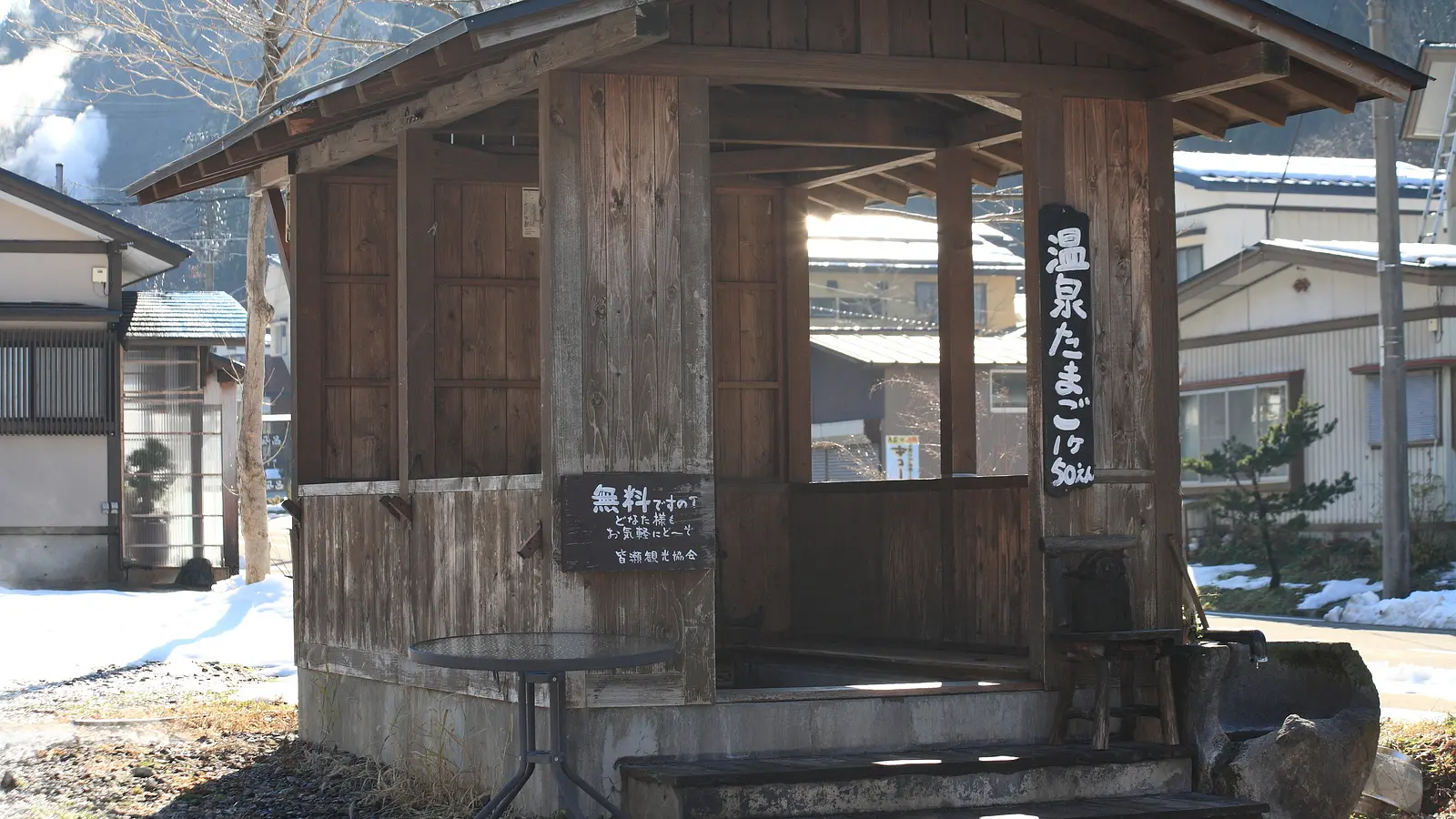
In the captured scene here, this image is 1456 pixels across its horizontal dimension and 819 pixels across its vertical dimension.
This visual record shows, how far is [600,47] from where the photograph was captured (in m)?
6.63

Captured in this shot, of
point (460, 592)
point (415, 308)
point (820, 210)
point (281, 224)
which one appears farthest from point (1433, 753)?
point (281, 224)

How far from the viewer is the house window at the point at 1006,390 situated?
110 feet

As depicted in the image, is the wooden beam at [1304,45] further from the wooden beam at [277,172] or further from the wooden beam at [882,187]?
the wooden beam at [277,172]

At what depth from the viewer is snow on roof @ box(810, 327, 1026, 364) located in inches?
1265

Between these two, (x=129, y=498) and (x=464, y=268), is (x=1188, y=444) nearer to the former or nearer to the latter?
(x=129, y=498)

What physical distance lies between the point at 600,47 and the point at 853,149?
399cm

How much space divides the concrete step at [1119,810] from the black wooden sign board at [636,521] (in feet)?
4.50

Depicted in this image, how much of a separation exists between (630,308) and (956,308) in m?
3.37

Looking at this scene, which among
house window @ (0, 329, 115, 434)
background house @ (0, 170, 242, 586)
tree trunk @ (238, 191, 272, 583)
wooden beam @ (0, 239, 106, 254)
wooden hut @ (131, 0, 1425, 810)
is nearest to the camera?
wooden hut @ (131, 0, 1425, 810)

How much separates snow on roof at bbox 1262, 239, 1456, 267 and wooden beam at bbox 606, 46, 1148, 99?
15.6 metres

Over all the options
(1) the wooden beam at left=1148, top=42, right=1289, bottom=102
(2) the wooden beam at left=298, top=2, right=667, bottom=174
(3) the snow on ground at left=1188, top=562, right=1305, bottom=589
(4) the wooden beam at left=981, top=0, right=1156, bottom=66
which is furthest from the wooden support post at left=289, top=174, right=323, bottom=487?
(3) the snow on ground at left=1188, top=562, right=1305, bottom=589

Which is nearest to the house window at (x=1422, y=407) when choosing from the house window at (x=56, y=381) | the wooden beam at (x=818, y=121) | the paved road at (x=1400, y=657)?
the paved road at (x=1400, y=657)

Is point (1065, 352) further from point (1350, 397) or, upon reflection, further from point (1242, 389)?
point (1242, 389)

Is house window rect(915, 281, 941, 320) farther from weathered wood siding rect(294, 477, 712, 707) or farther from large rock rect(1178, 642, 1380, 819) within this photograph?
large rock rect(1178, 642, 1380, 819)
